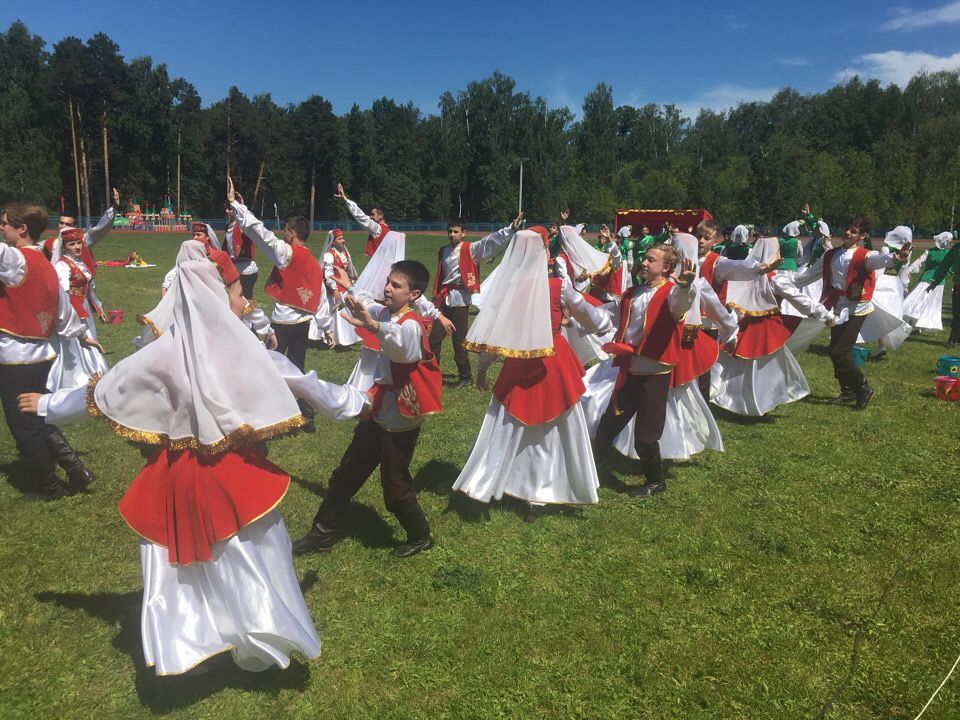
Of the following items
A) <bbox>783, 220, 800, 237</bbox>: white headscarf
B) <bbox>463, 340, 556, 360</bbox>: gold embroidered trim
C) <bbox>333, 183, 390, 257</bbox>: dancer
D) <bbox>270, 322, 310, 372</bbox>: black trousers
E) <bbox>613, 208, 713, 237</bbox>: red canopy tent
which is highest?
<bbox>613, 208, 713, 237</bbox>: red canopy tent

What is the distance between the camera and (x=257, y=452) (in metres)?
3.34

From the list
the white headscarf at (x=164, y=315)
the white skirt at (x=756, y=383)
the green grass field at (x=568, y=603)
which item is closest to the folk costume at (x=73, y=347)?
the green grass field at (x=568, y=603)

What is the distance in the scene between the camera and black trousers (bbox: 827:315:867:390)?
8.41 meters

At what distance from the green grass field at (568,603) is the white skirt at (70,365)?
0.75 metres

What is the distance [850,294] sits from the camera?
28.1 ft

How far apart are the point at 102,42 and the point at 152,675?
8100 centimetres

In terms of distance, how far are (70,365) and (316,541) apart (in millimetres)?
3467

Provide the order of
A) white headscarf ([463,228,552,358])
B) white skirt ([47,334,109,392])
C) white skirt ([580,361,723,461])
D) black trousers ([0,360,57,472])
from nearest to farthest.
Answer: white headscarf ([463,228,552,358])
black trousers ([0,360,57,472])
white skirt ([47,334,109,392])
white skirt ([580,361,723,461])

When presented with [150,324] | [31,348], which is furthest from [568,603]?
[31,348]

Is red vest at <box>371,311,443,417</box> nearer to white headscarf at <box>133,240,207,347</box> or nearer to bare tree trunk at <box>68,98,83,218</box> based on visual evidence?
white headscarf at <box>133,240,207,347</box>

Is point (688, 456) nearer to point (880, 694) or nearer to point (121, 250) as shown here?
point (880, 694)

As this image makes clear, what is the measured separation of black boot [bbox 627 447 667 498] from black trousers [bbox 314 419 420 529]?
2.27m

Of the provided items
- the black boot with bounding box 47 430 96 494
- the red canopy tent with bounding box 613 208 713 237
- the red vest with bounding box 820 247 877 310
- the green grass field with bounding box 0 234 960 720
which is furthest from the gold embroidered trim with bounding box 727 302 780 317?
the red canopy tent with bounding box 613 208 713 237

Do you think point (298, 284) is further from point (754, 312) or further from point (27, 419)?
point (754, 312)
